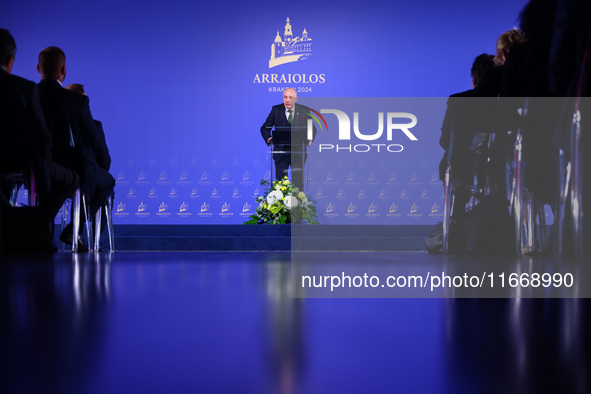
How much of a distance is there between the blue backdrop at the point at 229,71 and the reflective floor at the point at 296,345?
21.8 ft

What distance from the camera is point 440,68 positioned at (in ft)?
24.1

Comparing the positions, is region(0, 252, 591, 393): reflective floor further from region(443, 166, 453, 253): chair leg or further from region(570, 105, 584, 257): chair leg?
region(443, 166, 453, 253): chair leg

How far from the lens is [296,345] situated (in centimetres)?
43

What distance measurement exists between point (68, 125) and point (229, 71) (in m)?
4.69

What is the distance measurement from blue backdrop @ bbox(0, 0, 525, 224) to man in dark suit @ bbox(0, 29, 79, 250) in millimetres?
4699

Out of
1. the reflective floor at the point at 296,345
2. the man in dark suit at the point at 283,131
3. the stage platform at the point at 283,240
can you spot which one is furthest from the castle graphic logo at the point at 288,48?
the reflective floor at the point at 296,345

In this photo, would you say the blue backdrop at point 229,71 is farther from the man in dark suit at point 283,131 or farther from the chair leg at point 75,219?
the chair leg at point 75,219

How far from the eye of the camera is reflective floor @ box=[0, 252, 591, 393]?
12.5 inches

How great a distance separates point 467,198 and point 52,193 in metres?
2.09

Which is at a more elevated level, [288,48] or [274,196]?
[288,48]

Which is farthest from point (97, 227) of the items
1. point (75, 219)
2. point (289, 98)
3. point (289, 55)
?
point (289, 55)

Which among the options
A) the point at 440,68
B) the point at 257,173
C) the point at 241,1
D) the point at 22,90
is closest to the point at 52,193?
the point at 22,90

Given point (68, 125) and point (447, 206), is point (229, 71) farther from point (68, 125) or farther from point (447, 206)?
point (447, 206)

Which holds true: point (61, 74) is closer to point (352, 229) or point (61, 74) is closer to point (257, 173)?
point (352, 229)
